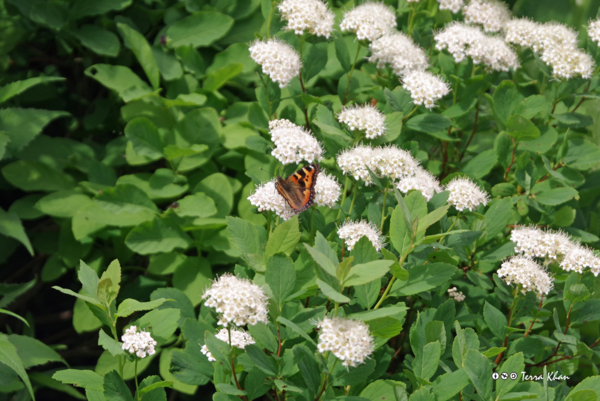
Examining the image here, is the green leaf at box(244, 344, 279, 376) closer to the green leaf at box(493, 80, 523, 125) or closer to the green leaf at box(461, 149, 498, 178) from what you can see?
the green leaf at box(461, 149, 498, 178)

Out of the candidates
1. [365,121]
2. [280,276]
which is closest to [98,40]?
[365,121]

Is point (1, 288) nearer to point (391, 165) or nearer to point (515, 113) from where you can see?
point (391, 165)

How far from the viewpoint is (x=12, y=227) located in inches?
58.3

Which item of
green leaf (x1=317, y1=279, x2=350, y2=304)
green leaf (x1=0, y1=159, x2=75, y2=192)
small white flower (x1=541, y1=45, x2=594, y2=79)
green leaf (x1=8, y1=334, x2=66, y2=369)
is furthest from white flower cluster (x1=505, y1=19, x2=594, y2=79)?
green leaf (x1=8, y1=334, x2=66, y2=369)

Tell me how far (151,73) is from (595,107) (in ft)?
5.08

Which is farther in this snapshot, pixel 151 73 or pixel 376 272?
pixel 151 73

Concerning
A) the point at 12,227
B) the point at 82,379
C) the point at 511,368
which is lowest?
the point at 12,227

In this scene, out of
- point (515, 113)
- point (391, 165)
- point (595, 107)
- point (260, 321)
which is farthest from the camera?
point (595, 107)

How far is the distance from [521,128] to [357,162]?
0.53 m

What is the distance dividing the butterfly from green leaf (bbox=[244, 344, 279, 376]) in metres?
0.33

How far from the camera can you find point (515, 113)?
4.77 feet

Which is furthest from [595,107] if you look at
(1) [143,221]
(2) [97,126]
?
(2) [97,126]

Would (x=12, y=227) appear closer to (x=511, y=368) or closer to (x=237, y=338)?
(x=237, y=338)

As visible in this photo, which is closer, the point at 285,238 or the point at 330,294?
the point at 330,294
